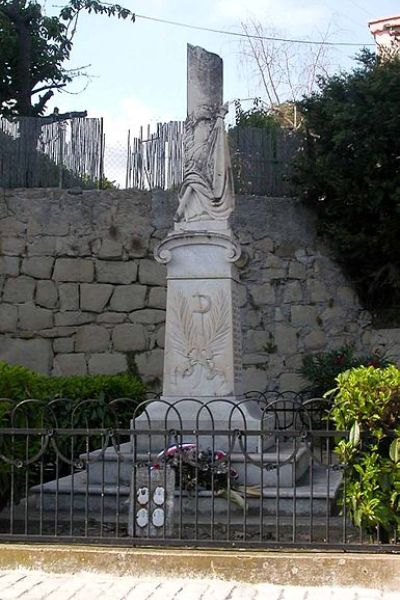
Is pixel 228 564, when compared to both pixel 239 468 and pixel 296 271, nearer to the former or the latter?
pixel 239 468

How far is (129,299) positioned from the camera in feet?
39.6

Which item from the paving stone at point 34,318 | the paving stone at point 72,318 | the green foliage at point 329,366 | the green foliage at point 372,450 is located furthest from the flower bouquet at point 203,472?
the paving stone at point 34,318

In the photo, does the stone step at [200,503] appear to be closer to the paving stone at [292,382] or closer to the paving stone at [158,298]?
the paving stone at [292,382]

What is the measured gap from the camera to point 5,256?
12.1 meters

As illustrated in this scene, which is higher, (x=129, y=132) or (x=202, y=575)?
(x=129, y=132)

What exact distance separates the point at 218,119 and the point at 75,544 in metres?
4.10

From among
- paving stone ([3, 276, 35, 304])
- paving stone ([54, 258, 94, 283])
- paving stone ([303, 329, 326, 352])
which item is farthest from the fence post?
paving stone ([303, 329, 326, 352])

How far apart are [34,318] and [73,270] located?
79cm

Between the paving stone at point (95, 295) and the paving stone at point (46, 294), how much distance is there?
0.36 meters

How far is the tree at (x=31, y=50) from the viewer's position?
48.6ft

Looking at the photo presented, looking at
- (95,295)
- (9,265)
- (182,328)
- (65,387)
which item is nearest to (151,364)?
(95,295)

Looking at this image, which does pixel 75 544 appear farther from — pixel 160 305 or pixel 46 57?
pixel 46 57

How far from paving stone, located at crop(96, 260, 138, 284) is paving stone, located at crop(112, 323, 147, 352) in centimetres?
60

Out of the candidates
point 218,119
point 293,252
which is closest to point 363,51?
point 293,252
